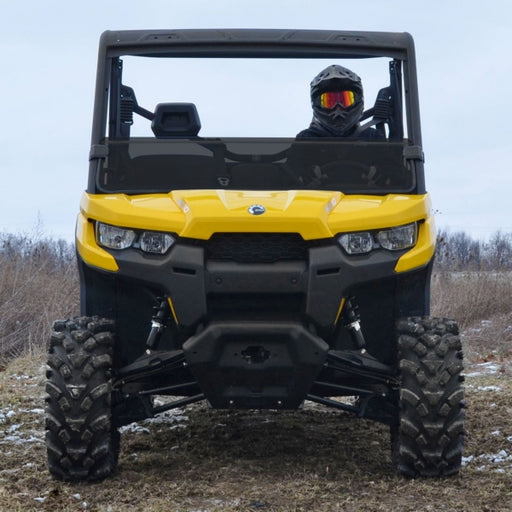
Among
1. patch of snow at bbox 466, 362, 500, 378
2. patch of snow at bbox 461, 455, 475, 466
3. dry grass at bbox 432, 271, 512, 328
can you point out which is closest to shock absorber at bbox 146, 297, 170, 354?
patch of snow at bbox 461, 455, 475, 466

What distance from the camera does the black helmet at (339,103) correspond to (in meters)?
5.76

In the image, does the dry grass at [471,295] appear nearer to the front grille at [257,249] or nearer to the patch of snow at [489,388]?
the patch of snow at [489,388]

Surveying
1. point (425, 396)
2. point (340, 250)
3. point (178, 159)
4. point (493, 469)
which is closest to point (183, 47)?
point (178, 159)

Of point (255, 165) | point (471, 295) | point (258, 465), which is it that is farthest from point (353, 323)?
point (471, 295)

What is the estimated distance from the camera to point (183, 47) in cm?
530

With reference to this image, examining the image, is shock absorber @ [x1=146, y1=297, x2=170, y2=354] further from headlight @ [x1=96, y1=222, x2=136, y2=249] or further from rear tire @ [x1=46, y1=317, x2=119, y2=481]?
headlight @ [x1=96, y1=222, x2=136, y2=249]

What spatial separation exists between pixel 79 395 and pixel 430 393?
170 cm

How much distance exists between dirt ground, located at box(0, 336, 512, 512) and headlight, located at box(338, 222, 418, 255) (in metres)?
1.18

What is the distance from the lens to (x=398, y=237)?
470 cm

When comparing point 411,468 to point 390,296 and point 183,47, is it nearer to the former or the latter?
point 390,296

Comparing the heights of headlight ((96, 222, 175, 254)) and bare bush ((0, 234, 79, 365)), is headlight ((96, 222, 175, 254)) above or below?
above

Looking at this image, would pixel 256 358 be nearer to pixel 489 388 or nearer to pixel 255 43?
pixel 255 43

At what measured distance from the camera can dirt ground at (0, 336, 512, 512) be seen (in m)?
4.46

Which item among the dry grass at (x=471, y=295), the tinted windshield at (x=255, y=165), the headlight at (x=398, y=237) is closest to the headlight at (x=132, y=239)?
the tinted windshield at (x=255, y=165)
